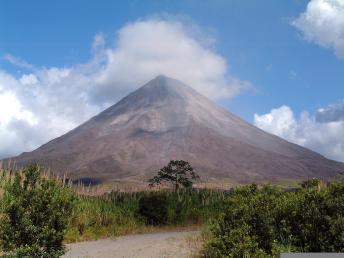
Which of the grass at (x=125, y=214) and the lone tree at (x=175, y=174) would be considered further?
the lone tree at (x=175, y=174)

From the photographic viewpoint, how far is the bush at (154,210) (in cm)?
2119

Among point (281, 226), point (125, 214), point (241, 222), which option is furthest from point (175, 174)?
point (281, 226)

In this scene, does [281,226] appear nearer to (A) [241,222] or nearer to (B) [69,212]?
(A) [241,222]

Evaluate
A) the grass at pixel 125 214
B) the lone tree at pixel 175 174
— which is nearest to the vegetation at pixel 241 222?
the grass at pixel 125 214

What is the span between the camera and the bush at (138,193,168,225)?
69.5 ft

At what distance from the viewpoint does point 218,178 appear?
179 metres

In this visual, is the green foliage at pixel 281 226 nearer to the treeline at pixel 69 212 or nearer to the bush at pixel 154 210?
the treeline at pixel 69 212

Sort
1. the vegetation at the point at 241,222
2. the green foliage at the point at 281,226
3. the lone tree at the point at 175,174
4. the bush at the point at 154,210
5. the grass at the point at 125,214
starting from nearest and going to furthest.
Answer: the green foliage at the point at 281,226
the vegetation at the point at 241,222
the grass at the point at 125,214
the bush at the point at 154,210
the lone tree at the point at 175,174

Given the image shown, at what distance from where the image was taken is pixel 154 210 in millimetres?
21297

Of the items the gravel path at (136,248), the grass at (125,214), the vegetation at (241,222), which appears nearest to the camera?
the vegetation at (241,222)

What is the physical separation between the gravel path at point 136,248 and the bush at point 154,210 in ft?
14.4

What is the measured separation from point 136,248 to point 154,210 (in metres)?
7.11

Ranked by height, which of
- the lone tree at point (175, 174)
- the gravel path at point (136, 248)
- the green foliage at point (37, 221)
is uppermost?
the lone tree at point (175, 174)

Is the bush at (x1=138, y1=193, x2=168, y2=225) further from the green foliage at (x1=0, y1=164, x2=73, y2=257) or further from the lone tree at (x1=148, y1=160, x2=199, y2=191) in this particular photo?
the lone tree at (x1=148, y1=160, x2=199, y2=191)
